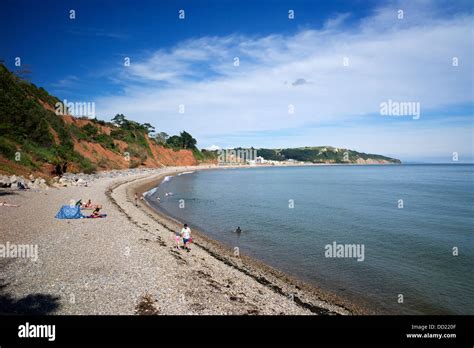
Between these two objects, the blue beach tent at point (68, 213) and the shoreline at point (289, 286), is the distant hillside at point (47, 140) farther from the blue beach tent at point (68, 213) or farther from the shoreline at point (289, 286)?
the shoreline at point (289, 286)

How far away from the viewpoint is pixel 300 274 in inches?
663

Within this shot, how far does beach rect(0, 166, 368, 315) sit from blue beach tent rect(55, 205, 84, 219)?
1.93 feet

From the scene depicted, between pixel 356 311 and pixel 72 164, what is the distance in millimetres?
55503

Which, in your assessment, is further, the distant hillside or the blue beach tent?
the distant hillside

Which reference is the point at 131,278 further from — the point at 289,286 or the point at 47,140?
the point at 47,140

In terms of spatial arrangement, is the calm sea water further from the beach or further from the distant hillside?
the distant hillside

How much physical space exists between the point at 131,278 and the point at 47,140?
4758 cm

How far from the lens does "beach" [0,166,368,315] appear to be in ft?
32.2

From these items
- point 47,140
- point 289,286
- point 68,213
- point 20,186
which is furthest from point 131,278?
point 47,140

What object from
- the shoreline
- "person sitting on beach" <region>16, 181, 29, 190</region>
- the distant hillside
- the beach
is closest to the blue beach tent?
the beach

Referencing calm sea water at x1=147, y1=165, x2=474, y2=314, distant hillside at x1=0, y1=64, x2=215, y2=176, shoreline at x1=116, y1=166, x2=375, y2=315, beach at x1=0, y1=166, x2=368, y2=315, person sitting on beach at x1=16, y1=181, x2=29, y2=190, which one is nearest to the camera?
beach at x1=0, y1=166, x2=368, y2=315

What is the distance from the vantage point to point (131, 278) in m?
12.0

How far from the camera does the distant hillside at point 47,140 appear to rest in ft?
134
